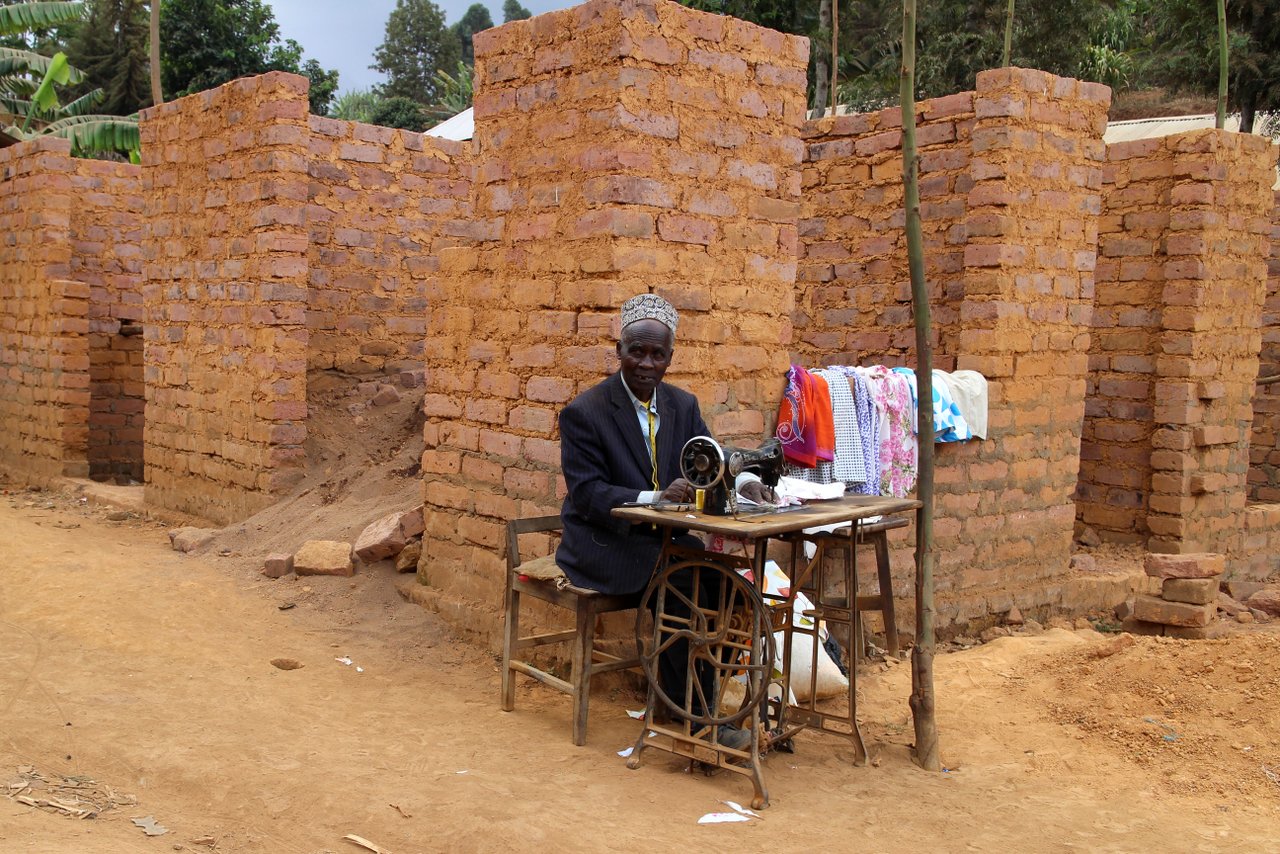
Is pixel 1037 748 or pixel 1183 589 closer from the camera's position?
pixel 1037 748

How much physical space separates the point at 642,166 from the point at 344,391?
4.56m

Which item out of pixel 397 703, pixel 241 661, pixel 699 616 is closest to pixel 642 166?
pixel 699 616

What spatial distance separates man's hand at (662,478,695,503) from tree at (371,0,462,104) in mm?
47179

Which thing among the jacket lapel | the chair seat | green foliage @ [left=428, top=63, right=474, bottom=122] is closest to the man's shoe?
the chair seat

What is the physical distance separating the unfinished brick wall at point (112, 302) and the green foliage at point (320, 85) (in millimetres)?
15805

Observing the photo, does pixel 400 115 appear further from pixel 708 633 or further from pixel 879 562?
pixel 708 633

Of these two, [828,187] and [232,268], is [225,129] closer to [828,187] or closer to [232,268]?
[232,268]

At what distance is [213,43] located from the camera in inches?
990

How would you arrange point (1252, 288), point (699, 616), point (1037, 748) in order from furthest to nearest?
point (1252, 288)
point (1037, 748)
point (699, 616)

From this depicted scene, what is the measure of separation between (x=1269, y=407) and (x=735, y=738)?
9.07 meters

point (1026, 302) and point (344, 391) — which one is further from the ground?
point (1026, 302)

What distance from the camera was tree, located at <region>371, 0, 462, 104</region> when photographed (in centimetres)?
4894

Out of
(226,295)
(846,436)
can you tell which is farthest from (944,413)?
A: (226,295)

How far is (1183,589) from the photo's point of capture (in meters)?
7.25
